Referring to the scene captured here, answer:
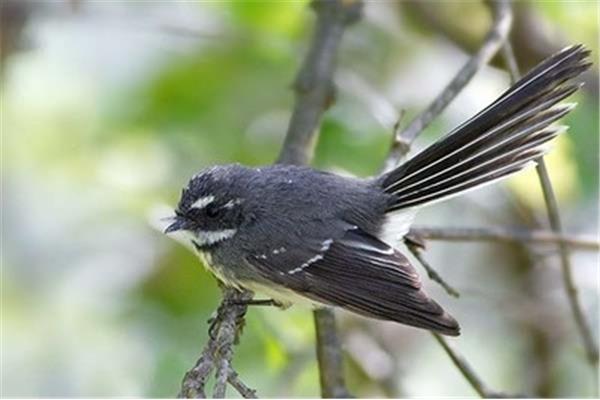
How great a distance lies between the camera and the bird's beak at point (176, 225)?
10.2 ft

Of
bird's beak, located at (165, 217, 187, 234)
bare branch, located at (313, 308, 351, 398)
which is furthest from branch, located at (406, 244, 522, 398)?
bird's beak, located at (165, 217, 187, 234)

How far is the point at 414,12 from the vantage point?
452 cm

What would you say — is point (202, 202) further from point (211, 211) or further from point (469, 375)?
point (469, 375)

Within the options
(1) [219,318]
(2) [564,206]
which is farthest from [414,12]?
(1) [219,318]

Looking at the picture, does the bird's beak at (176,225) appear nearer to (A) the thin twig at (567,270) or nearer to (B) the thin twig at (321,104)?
(B) the thin twig at (321,104)

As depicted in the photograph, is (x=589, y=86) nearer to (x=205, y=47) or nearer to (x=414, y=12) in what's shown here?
(x=414, y=12)

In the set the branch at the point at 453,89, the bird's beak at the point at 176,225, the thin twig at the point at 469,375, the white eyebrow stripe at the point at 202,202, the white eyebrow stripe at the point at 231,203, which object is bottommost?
the thin twig at the point at 469,375

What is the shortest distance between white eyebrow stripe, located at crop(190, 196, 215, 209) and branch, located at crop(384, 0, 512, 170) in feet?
1.42

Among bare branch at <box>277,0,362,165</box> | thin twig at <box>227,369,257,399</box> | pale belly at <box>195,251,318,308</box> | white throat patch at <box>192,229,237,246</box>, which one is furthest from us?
bare branch at <box>277,0,362,165</box>

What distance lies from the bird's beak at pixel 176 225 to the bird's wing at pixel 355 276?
7.2 inches

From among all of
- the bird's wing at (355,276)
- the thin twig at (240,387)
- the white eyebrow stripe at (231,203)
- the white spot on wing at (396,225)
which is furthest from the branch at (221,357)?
the white spot on wing at (396,225)

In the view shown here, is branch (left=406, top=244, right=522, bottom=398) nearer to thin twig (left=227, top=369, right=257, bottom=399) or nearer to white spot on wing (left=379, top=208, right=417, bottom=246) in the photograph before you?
white spot on wing (left=379, top=208, right=417, bottom=246)

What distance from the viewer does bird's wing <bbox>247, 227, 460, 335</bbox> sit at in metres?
2.88

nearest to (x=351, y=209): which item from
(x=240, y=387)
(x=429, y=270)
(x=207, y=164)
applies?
(x=429, y=270)
